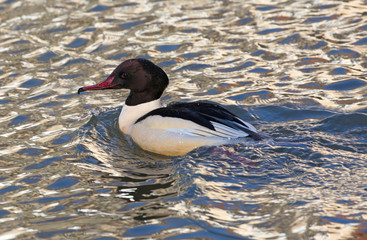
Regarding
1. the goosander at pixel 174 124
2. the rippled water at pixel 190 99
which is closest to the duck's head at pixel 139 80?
the goosander at pixel 174 124

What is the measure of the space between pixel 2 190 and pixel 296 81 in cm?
475

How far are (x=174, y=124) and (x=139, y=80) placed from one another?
945mm

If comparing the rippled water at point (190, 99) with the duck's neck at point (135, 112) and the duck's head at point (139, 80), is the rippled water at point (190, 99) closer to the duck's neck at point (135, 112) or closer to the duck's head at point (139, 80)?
the duck's neck at point (135, 112)

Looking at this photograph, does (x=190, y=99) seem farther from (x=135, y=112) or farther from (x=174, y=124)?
(x=174, y=124)

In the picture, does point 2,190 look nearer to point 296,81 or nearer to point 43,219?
point 43,219

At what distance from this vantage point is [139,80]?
789 cm

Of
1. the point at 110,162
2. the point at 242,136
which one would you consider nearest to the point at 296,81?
the point at 242,136

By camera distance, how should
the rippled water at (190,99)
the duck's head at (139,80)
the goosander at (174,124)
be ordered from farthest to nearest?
the duck's head at (139,80) → the goosander at (174,124) → the rippled water at (190,99)

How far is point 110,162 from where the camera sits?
7125mm

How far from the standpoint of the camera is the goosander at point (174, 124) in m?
7.14

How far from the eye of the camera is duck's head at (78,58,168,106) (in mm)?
7824

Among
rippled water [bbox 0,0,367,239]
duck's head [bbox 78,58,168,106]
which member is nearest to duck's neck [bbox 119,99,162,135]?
duck's head [bbox 78,58,168,106]

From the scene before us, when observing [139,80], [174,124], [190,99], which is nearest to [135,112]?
[139,80]

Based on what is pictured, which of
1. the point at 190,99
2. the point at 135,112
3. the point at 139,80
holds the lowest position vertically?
the point at 190,99
